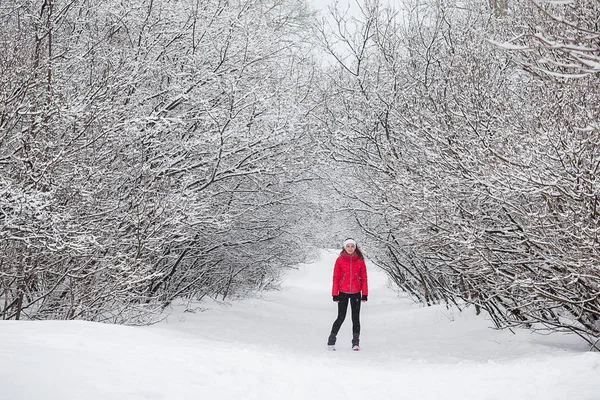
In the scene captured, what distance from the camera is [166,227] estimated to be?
8383 mm

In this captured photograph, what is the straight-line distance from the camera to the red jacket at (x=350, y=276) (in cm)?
788

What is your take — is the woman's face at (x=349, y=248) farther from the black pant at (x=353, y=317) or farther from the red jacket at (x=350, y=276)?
the black pant at (x=353, y=317)

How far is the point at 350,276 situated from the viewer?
7867 millimetres

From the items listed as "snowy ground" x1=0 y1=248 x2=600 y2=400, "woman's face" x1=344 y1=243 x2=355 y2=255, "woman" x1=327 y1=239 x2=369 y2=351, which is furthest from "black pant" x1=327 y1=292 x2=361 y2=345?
"woman's face" x1=344 y1=243 x2=355 y2=255

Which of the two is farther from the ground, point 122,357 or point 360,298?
point 360,298

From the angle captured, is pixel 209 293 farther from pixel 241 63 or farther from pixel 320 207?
pixel 241 63

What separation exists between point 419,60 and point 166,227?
5618 millimetres

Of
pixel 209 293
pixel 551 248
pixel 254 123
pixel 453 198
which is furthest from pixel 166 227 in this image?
pixel 209 293

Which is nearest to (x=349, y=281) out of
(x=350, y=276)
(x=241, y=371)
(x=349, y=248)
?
(x=350, y=276)

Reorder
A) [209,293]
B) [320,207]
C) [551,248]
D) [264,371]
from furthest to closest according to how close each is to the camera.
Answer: [209,293]
[320,207]
[551,248]
[264,371]

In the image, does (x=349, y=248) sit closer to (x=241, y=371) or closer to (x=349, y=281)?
(x=349, y=281)

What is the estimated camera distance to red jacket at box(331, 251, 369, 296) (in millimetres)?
7879

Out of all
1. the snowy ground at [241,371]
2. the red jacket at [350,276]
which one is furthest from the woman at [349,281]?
the snowy ground at [241,371]

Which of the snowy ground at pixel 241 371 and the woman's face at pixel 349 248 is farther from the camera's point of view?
the woman's face at pixel 349 248
